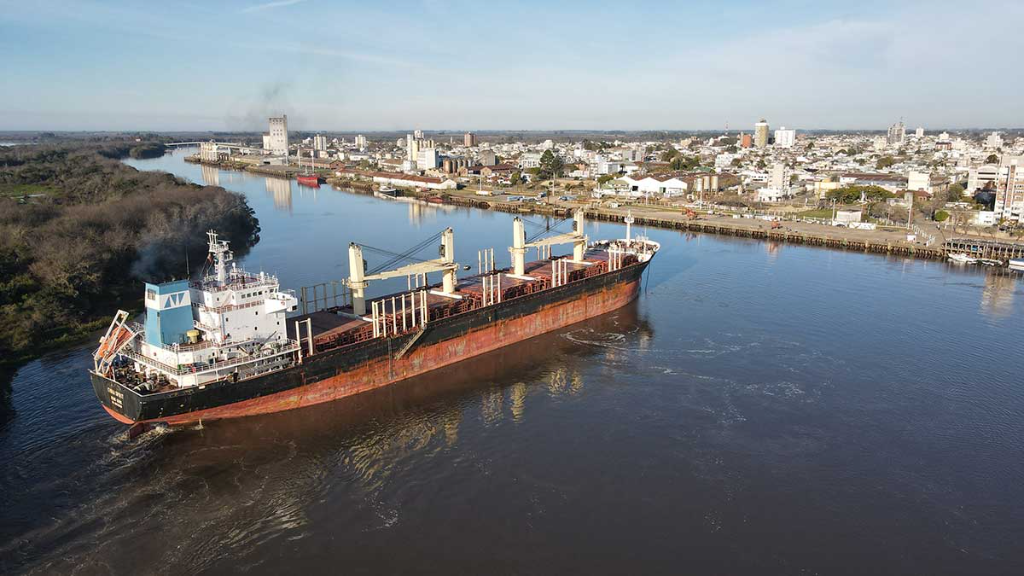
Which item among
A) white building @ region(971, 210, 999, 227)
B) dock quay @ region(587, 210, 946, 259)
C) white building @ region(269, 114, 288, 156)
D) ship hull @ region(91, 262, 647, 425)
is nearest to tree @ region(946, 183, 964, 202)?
white building @ region(971, 210, 999, 227)

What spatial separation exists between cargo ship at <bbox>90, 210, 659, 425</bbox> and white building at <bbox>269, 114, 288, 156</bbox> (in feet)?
382

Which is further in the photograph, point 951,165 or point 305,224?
point 951,165

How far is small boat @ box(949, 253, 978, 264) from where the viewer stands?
38656 millimetres

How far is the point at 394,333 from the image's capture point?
19.7m

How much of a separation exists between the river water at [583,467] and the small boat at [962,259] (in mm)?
16299

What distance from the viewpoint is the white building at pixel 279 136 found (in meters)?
130

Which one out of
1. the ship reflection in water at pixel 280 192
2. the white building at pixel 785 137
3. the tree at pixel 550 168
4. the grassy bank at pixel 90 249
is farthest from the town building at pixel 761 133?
the grassy bank at pixel 90 249

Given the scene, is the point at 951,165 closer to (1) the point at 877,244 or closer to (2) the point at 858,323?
(1) the point at 877,244

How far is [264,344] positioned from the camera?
17500mm

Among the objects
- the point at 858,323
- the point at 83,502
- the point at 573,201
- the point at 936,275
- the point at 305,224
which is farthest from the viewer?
the point at 573,201

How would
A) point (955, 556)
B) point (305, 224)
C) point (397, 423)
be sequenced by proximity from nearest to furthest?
point (955, 556) → point (397, 423) → point (305, 224)

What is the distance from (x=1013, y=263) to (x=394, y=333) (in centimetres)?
3770

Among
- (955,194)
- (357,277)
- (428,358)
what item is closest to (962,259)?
(955,194)

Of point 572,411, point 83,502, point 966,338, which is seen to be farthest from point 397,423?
point 966,338
